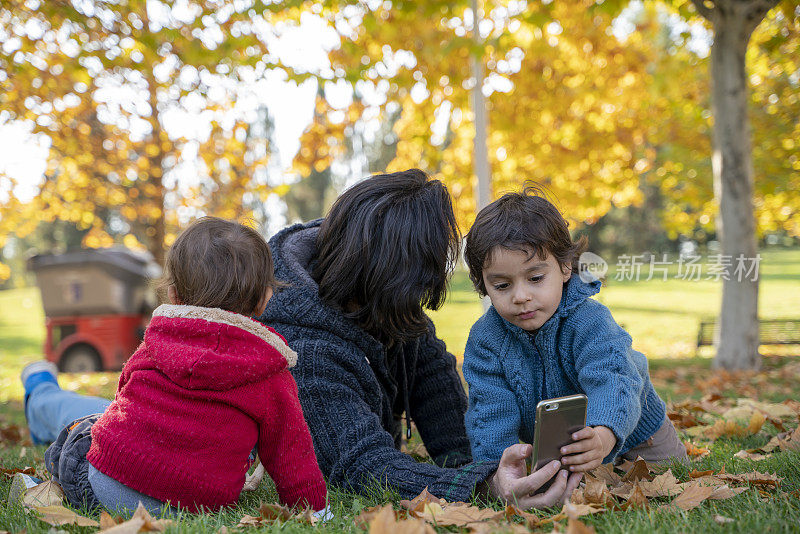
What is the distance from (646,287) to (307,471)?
26.2 m

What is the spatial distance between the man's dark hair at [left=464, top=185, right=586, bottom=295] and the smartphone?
1.99 feet

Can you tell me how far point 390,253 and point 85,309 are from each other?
29.5ft

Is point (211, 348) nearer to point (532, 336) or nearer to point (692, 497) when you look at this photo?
point (532, 336)

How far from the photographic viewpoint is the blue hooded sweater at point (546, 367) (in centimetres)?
227

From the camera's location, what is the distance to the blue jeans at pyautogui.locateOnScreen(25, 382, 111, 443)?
3096 millimetres

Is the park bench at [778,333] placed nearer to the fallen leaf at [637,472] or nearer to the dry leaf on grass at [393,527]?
the fallen leaf at [637,472]

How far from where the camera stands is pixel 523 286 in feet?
7.73

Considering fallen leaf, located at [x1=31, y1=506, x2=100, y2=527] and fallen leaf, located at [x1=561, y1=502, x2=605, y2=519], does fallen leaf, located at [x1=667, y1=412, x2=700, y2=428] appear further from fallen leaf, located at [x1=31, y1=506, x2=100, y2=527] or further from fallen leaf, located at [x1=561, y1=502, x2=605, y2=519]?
fallen leaf, located at [x1=31, y1=506, x2=100, y2=527]

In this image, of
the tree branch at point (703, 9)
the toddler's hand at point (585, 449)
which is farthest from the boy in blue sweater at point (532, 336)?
the tree branch at point (703, 9)

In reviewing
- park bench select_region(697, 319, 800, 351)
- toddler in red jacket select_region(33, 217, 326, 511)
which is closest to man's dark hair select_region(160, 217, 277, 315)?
Answer: toddler in red jacket select_region(33, 217, 326, 511)

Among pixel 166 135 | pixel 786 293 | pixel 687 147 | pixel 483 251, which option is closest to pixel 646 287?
pixel 786 293

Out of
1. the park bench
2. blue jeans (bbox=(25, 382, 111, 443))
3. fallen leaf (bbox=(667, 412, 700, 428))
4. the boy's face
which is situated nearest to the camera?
the boy's face

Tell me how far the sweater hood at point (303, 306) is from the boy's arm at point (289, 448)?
0.31 m

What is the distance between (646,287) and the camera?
26188 mm
